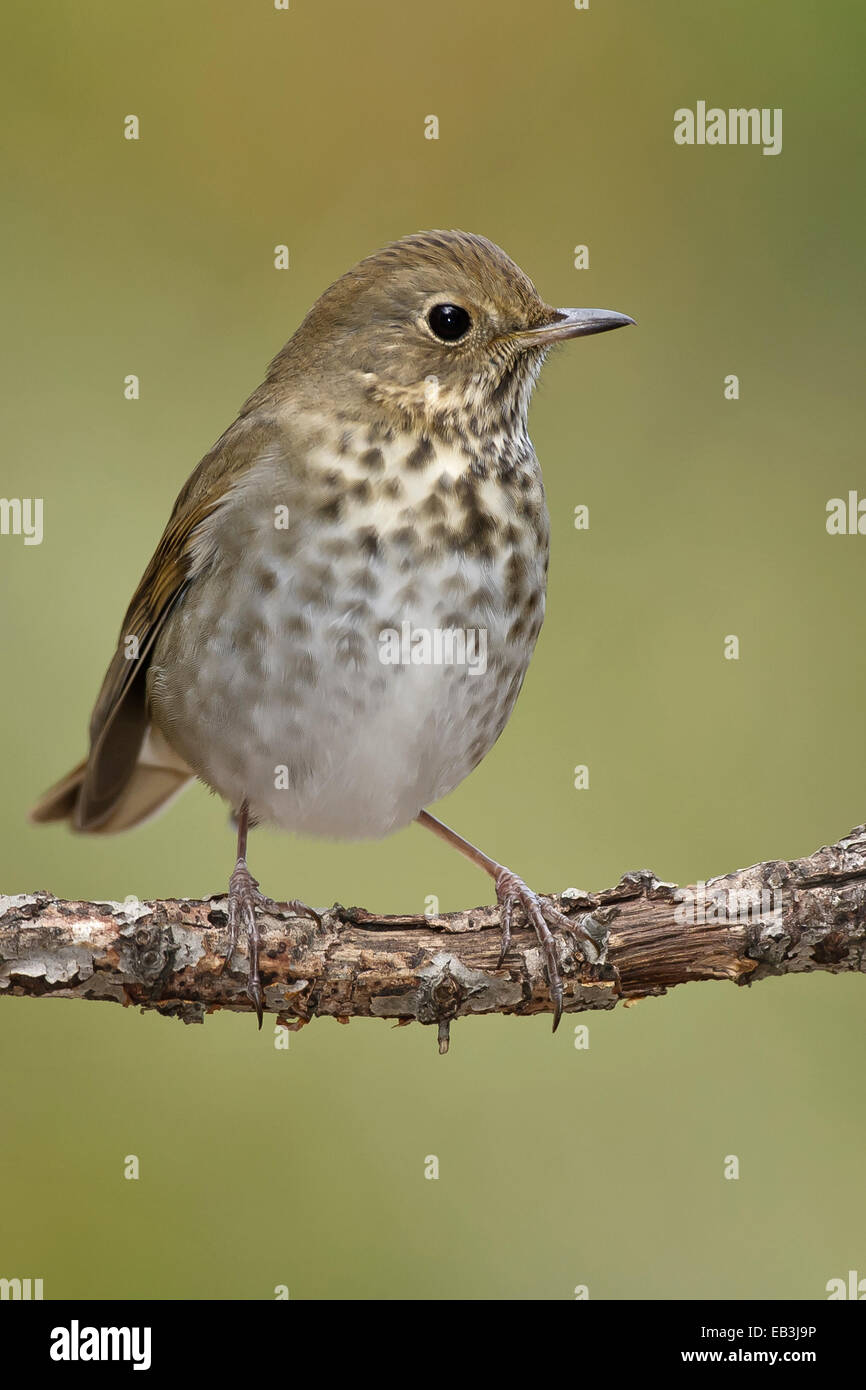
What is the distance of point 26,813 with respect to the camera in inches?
178

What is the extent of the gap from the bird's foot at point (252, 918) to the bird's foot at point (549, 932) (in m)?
0.42

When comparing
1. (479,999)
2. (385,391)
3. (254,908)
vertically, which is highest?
(385,391)

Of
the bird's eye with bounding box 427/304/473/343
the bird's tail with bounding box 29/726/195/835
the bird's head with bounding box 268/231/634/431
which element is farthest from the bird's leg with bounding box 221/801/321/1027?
the bird's eye with bounding box 427/304/473/343

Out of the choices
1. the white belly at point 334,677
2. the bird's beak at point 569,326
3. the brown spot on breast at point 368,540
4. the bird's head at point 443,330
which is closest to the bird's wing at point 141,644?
the white belly at point 334,677

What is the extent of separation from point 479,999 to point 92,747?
4.89 ft

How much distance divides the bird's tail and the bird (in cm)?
50

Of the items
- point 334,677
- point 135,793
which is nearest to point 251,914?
point 334,677

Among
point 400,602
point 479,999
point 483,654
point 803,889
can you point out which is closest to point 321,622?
point 400,602

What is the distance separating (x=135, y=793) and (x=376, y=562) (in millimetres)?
1423

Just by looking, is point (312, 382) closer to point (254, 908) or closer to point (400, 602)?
point (400, 602)

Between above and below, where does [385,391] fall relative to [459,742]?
above

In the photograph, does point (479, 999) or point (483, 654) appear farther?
point (483, 654)

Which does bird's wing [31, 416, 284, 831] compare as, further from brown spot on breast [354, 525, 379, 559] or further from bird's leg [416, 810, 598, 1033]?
bird's leg [416, 810, 598, 1033]

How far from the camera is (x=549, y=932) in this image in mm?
3324
